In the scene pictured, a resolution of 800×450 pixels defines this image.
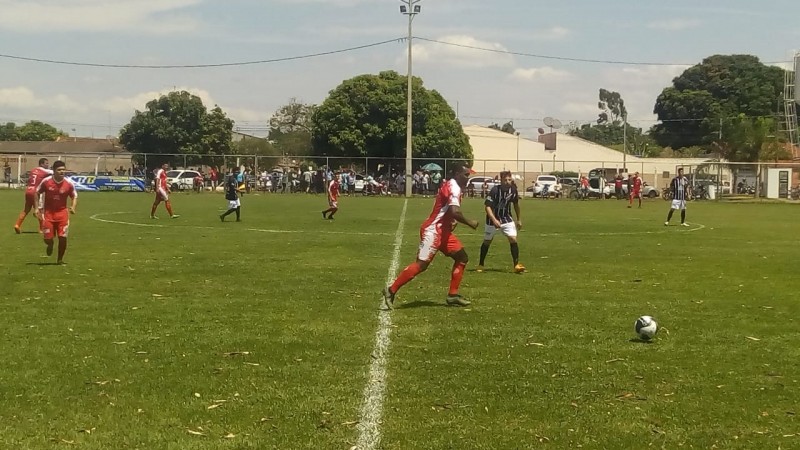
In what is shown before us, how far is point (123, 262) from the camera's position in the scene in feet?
51.7

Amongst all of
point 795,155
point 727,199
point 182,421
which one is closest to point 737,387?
point 182,421

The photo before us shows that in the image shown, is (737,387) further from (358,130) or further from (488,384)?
(358,130)

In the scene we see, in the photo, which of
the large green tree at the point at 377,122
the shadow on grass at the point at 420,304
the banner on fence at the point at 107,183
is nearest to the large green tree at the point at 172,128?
the large green tree at the point at 377,122

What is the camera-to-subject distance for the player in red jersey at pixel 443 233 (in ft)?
35.7

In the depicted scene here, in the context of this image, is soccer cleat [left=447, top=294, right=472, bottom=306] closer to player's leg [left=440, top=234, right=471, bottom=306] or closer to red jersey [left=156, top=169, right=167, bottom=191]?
player's leg [left=440, top=234, right=471, bottom=306]

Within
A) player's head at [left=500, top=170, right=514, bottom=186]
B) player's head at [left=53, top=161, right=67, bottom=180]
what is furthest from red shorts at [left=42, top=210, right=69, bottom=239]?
player's head at [left=500, top=170, right=514, bottom=186]

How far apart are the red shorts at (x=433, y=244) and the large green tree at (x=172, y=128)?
6847cm

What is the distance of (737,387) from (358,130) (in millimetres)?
59225

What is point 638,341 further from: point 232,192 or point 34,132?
point 34,132

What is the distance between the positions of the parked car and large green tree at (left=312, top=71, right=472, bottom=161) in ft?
35.3

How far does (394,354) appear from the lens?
8281 mm

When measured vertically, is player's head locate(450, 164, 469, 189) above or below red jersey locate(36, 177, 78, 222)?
above

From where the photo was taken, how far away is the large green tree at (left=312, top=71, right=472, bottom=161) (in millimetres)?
65375

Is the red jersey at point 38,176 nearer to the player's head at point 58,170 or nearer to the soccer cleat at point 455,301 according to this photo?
the player's head at point 58,170
